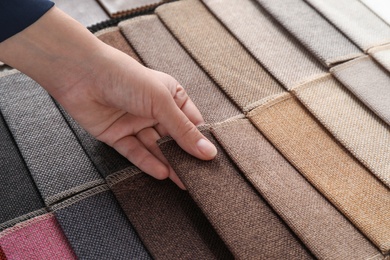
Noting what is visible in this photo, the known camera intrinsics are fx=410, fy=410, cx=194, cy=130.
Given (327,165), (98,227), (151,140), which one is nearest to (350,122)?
(327,165)

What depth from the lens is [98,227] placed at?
2.17 feet

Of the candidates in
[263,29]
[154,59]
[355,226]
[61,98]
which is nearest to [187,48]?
[154,59]

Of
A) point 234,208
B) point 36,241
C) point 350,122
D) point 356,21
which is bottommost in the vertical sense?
point 36,241

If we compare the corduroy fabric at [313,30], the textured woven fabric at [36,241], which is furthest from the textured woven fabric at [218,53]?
the textured woven fabric at [36,241]

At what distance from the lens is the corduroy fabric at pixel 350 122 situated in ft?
2.25

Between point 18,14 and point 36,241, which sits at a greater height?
point 18,14

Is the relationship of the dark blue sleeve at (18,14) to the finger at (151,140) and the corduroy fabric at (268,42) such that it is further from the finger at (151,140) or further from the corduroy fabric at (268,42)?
the corduroy fabric at (268,42)

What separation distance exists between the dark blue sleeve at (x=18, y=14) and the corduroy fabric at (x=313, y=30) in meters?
0.51

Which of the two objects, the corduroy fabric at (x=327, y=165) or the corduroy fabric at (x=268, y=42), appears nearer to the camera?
the corduroy fabric at (x=327, y=165)

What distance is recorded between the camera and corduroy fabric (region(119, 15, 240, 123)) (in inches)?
31.6

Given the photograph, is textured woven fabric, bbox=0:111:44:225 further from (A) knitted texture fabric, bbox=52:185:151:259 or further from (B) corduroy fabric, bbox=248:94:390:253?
(B) corduroy fabric, bbox=248:94:390:253

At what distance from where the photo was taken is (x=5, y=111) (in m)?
0.81

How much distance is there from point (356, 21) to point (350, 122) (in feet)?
0.96

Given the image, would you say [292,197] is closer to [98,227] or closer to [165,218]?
[165,218]
